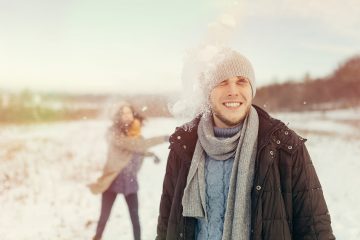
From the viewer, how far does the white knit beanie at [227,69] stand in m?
2.08

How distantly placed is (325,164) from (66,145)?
22.1 ft

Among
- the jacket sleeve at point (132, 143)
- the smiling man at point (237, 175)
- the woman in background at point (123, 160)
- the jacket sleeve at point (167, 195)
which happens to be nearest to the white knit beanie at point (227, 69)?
the smiling man at point (237, 175)

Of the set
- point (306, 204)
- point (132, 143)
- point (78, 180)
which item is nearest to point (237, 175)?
point (306, 204)

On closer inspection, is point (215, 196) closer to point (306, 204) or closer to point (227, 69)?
point (306, 204)

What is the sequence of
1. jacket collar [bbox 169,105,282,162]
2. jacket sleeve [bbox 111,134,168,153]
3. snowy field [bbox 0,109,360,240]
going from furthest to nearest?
snowy field [bbox 0,109,360,240]
jacket sleeve [bbox 111,134,168,153]
jacket collar [bbox 169,105,282,162]

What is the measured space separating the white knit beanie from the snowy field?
0.31m

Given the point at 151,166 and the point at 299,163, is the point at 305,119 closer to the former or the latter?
the point at 151,166

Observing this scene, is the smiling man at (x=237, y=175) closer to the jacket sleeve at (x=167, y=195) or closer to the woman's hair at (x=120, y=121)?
the jacket sleeve at (x=167, y=195)

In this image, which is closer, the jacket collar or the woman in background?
the jacket collar

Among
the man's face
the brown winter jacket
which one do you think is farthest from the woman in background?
the brown winter jacket

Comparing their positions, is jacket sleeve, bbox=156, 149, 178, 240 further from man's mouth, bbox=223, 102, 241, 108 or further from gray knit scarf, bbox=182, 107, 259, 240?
man's mouth, bbox=223, 102, 241, 108

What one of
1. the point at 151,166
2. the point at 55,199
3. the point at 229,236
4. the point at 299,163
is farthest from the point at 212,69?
the point at 151,166

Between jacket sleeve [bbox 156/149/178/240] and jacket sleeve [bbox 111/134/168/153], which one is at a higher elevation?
jacket sleeve [bbox 111/134/168/153]

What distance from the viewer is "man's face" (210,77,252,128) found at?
2.04m
